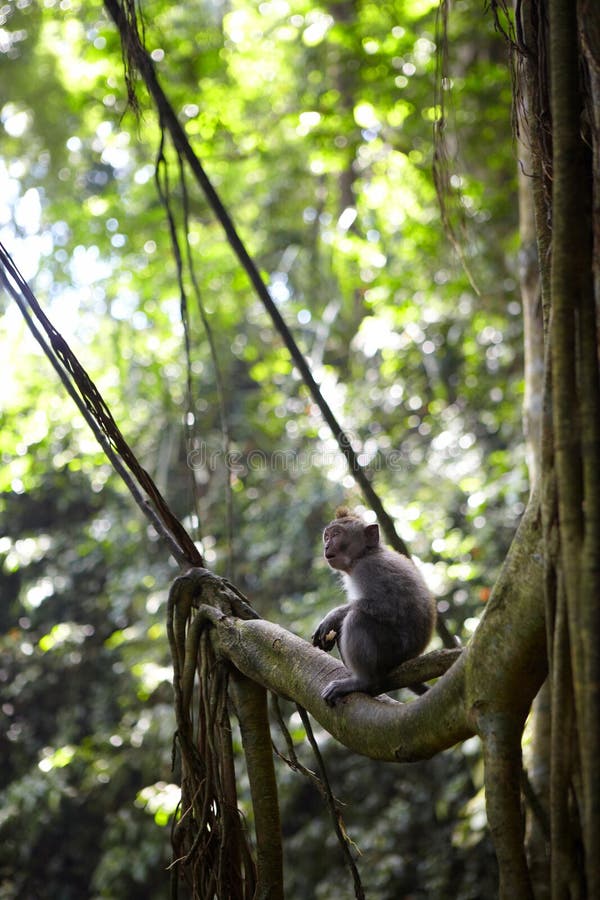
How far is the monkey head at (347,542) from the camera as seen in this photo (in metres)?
3.02

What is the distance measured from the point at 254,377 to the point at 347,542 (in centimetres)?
541

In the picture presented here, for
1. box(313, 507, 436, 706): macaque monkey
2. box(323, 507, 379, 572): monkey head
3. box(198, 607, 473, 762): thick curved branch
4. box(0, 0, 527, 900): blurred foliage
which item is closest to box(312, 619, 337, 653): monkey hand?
box(313, 507, 436, 706): macaque monkey

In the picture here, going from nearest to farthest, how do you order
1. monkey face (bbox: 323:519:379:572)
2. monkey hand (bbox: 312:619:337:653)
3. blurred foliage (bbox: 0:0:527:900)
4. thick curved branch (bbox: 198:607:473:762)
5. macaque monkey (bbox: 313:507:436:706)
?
1. thick curved branch (bbox: 198:607:473:762)
2. macaque monkey (bbox: 313:507:436:706)
3. monkey hand (bbox: 312:619:337:653)
4. monkey face (bbox: 323:519:379:572)
5. blurred foliage (bbox: 0:0:527:900)

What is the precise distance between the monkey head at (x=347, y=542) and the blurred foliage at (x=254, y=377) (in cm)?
173

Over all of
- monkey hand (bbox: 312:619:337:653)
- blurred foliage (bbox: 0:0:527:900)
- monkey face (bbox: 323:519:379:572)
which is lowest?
monkey hand (bbox: 312:619:337:653)

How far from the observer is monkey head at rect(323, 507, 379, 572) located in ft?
9.92

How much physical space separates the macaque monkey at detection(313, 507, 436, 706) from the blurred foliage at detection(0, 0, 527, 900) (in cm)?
179

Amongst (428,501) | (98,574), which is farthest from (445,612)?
(98,574)

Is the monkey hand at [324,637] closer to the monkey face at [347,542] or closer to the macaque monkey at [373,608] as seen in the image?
the macaque monkey at [373,608]

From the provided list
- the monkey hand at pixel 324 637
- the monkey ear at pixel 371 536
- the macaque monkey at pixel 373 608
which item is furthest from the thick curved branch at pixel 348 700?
the monkey ear at pixel 371 536

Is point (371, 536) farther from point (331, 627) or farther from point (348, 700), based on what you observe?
point (348, 700)

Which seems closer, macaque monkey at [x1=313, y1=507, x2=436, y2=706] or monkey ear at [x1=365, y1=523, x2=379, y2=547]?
macaque monkey at [x1=313, y1=507, x2=436, y2=706]

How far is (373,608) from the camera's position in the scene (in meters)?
2.65

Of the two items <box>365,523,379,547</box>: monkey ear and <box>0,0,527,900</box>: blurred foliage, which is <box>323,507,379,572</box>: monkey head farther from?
<box>0,0,527,900</box>: blurred foliage
